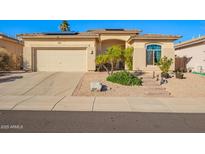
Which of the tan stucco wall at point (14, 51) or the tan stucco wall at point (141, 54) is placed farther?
the tan stucco wall at point (14, 51)

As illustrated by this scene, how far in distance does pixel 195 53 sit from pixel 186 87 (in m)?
11.4

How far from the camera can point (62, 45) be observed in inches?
821

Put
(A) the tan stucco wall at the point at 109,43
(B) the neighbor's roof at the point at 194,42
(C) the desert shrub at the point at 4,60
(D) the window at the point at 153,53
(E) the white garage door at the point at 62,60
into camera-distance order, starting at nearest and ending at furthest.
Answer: (C) the desert shrub at the point at 4,60 < (E) the white garage door at the point at 62,60 < (D) the window at the point at 153,53 < (B) the neighbor's roof at the point at 194,42 < (A) the tan stucco wall at the point at 109,43

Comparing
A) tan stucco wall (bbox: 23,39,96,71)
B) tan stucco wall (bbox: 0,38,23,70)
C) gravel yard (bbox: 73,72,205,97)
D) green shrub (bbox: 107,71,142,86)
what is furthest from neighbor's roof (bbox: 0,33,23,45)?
green shrub (bbox: 107,71,142,86)

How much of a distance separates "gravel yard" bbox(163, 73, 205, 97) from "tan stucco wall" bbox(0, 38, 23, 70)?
53.6 feet

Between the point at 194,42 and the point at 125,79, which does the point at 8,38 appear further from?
the point at 194,42

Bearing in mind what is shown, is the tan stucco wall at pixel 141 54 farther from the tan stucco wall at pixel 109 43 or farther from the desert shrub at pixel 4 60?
the desert shrub at pixel 4 60

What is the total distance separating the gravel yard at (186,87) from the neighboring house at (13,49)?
53.3ft

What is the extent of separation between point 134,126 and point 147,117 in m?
1.23

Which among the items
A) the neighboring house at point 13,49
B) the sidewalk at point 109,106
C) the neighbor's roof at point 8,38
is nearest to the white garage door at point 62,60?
the neighboring house at point 13,49

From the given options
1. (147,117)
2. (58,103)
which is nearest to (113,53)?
(58,103)

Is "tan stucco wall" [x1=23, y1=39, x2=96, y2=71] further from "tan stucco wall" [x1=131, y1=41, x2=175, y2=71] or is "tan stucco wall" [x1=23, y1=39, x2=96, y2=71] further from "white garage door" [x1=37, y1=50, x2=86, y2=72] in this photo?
"tan stucco wall" [x1=131, y1=41, x2=175, y2=71]

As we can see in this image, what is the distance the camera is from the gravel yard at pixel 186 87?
1240cm

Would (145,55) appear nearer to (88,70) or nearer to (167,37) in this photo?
(167,37)
